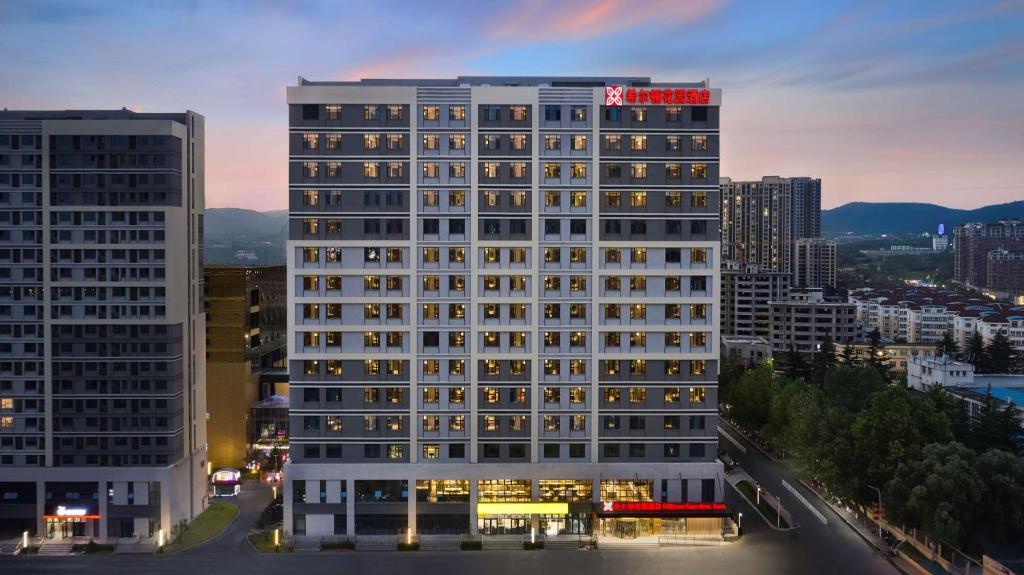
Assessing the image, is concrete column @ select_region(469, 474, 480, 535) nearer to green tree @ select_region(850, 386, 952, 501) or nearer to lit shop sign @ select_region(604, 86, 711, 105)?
green tree @ select_region(850, 386, 952, 501)

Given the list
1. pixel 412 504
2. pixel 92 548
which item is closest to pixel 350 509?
pixel 412 504

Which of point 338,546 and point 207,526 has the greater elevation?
point 338,546

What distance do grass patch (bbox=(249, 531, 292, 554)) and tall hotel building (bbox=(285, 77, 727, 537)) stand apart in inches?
109

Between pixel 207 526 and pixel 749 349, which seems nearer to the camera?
pixel 207 526

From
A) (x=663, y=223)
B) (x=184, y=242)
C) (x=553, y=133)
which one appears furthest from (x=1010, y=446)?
(x=184, y=242)

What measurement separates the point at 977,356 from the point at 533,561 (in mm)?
93939

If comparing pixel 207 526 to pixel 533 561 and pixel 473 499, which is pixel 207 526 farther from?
pixel 533 561

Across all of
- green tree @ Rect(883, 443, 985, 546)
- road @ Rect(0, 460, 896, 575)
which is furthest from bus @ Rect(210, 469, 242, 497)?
green tree @ Rect(883, 443, 985, 546)

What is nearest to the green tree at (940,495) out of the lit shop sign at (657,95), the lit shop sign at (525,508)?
the lit shop sign at (525,508)

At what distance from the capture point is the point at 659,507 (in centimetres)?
6062

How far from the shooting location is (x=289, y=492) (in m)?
62.5

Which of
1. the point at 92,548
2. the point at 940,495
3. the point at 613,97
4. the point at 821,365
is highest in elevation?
the point at 613,97

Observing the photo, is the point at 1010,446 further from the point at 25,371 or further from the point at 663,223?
the point at 25,371

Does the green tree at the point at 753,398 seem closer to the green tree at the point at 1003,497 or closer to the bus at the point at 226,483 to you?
the green tree at the point at 1003,497
